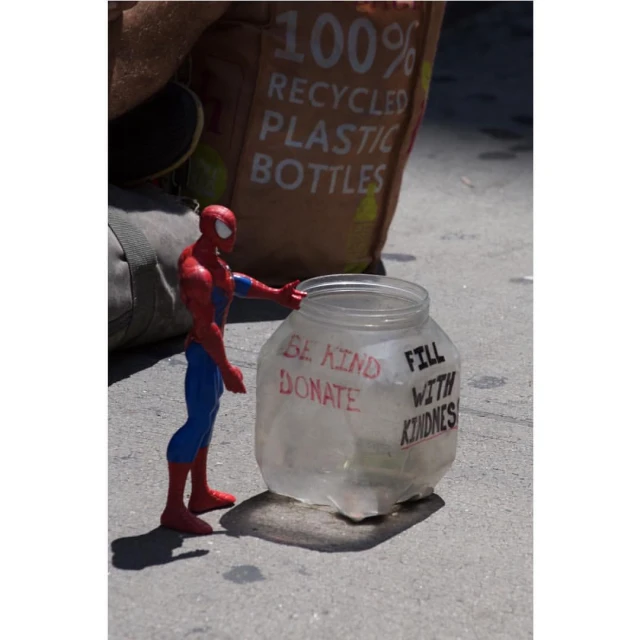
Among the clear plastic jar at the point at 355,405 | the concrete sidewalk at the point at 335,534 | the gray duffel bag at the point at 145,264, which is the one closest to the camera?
the concrete sidewalk at the point at 335,534

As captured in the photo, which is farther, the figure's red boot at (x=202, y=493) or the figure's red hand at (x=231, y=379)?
the figure's red boot at (x=202, y=493)

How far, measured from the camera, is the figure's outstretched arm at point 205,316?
2.03 metres

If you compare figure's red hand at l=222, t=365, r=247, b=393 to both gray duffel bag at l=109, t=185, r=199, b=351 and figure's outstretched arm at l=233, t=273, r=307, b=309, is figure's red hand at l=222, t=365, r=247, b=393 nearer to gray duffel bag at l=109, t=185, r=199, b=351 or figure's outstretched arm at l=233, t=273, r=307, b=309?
figure's outstretched arm at l=233, t=273, r=307, b=309

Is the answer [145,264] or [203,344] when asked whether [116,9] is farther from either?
[203,344]

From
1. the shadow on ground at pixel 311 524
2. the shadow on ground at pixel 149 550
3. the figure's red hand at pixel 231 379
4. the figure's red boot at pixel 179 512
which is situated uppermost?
the figure's red hand at pixel 231 379

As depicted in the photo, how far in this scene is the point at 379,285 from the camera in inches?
93.7

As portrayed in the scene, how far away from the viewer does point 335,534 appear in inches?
85.4

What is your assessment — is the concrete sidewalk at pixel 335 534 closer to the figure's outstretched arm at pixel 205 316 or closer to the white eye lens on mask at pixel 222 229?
the figure's outstretched arm at pixel 205 316

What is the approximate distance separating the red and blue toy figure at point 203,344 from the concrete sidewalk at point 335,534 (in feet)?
0.27

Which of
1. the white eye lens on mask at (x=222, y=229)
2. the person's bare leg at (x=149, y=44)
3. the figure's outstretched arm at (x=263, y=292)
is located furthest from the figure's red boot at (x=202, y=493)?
the person's bare leg at (x=149, y=44)

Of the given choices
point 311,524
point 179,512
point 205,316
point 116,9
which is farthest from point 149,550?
point 116,9

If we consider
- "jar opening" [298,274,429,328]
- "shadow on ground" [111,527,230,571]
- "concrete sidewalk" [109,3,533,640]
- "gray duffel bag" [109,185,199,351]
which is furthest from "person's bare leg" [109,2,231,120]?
"shadow on ground" [111,527,230,571]

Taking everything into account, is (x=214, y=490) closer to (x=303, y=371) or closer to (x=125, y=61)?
(x=303, y=371)

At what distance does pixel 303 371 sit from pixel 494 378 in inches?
38.7
